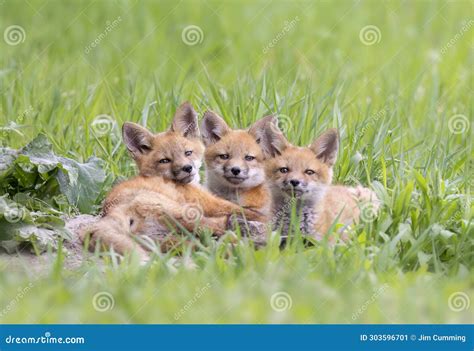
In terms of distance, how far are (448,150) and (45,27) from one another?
25.9 feet

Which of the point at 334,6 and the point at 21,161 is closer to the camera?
the point at 21,161

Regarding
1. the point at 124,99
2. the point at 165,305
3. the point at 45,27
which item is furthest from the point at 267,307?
the point at 45,27

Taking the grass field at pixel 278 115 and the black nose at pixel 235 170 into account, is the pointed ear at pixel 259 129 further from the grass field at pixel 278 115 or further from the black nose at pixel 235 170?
the grass field at pixel 278 115

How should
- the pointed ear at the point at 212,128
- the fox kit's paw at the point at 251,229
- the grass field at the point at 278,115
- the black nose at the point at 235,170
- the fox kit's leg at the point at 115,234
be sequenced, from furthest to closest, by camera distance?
the pointed ear at the point at 212,128 → the black nose at the point at 235,170 → the fox kit's paw at the point at 251,229 → the fox kit's leg at the point at 115,234 → the grass field at the point at 278,115

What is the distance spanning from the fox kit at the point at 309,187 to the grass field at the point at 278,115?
329 millimetres

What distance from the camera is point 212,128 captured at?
7.51 metres

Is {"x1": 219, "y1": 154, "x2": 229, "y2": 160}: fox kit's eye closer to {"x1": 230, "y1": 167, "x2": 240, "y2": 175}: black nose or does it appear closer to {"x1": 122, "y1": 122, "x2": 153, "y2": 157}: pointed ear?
{"x1": 230, "y1": 167, "x2": 240, "y2": 175}: black nose

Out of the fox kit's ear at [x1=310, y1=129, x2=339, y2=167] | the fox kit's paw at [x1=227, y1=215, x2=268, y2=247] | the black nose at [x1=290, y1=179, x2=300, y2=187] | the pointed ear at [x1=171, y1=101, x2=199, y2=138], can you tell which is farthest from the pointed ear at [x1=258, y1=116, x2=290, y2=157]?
the pointed ear at [x1=171, y1=101, x2=199, y2=138]

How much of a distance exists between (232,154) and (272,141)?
0.44m

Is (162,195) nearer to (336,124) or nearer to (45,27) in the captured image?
(336,124)

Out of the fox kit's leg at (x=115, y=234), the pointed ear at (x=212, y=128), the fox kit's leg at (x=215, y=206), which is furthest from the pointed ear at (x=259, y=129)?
the fox kit's leg at (x=115, y=234)

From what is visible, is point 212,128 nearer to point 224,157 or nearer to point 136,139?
point 224,157

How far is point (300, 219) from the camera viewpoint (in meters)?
6.63

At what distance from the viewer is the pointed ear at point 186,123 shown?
24.6 ft
